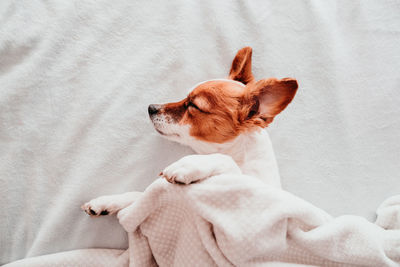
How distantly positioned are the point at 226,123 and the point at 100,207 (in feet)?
1.74

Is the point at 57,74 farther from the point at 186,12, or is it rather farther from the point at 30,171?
the point at 186,12

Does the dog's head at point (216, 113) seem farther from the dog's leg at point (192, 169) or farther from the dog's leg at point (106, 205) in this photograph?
the dog's leg at point (106, 205)

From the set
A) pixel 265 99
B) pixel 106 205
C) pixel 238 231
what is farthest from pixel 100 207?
pixel 265 99

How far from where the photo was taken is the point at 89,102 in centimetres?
116

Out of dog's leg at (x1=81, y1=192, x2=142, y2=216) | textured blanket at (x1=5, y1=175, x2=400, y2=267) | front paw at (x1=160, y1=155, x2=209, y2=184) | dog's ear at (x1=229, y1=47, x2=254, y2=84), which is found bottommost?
textured blanket at (x1=5, y1=175, x2=400, y2=267)

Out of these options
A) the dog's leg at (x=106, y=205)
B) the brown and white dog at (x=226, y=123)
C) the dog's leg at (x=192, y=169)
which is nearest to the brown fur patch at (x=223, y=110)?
the brown and white dog at (x=226, y=123)

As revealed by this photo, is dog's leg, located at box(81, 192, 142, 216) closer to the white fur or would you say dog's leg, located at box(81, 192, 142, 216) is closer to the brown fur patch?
the white fur

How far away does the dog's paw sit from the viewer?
3.44ft

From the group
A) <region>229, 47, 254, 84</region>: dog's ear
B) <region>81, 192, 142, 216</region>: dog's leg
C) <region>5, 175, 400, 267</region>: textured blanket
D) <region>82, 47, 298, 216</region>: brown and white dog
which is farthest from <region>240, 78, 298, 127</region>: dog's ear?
<region>81, 192, 142, 216</region>: dog's leg

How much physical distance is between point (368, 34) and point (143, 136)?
1105mm

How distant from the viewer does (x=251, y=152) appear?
1103 millimetres

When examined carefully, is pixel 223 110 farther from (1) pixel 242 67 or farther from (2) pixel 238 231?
(2) pixel 238 231

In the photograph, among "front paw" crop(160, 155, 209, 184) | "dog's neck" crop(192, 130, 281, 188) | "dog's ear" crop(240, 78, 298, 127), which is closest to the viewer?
"front paw" crop(160, 155, 209, 184)

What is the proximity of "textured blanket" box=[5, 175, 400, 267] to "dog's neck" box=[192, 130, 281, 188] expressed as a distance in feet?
0.53
